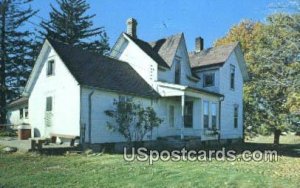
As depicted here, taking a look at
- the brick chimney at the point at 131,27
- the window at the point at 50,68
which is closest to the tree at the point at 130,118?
the window at the point at 50,68

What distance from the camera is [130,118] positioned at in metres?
22.5

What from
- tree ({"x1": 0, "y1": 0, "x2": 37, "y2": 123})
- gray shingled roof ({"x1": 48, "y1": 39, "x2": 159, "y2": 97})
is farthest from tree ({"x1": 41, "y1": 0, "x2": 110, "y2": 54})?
gray shingled roof ({"x1": 48, "y1": 39, "x2": 159, "y2": 97})

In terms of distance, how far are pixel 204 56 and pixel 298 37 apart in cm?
1624

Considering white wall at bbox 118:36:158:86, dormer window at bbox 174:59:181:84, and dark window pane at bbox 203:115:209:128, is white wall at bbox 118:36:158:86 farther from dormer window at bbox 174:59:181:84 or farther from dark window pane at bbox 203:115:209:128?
dark window pane at bbox 203:115:209:128

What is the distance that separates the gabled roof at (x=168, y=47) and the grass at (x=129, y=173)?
544 inches

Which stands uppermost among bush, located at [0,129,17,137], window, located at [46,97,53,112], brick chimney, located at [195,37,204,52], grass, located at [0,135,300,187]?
brick chimney, located at [195,37,204,52]

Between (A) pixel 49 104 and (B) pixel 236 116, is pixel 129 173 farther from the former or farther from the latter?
(B) pixel 236 116

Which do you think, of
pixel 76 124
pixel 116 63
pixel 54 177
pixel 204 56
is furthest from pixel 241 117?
pixel 54 177

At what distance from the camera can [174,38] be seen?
30.0m

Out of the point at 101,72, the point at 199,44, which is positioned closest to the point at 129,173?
the point at 101,72

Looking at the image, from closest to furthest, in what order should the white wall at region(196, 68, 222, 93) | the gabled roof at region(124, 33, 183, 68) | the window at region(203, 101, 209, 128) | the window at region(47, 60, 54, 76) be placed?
the window at region(47, 60, 54, 76)
the gabled roof at region(124, 33, 183, 68)
the window at region(203, 101, 209, 128)
the white wall at region(196, 68, 222, 93)

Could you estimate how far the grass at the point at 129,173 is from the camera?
11625mm

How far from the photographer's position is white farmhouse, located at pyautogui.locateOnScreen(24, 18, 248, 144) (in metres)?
22.1

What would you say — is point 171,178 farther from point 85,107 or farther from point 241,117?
point 241,117
